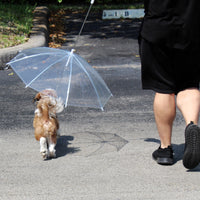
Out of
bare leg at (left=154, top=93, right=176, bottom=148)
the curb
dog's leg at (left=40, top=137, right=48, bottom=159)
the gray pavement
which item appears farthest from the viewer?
the curb

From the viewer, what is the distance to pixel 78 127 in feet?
17.1

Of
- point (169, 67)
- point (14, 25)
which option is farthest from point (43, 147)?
point (14, 25)

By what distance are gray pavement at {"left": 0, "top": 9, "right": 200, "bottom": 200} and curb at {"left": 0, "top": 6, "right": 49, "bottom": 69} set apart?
1233 millimetres

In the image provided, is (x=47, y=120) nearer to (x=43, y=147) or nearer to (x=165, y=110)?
(x=43, y=147)

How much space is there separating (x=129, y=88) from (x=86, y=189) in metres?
3.51

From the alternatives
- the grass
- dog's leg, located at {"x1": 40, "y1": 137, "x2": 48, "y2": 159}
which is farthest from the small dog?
the grass

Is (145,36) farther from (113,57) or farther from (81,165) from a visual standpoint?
(113,57)

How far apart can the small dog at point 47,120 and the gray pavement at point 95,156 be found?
0.46 feet

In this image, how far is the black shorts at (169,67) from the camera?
12.2ft

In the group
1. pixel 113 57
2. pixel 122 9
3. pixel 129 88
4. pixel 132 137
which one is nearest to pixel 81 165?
pixel 132 137

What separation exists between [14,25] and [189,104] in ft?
25.7

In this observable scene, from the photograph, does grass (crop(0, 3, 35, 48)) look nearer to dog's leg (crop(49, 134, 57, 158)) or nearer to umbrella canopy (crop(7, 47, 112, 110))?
umbrella canopy (crop(7, 47, 112, 110))

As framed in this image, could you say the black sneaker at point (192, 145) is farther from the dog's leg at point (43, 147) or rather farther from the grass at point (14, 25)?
the grass at point (14, 25)

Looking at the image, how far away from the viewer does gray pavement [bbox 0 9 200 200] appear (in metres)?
3.53
